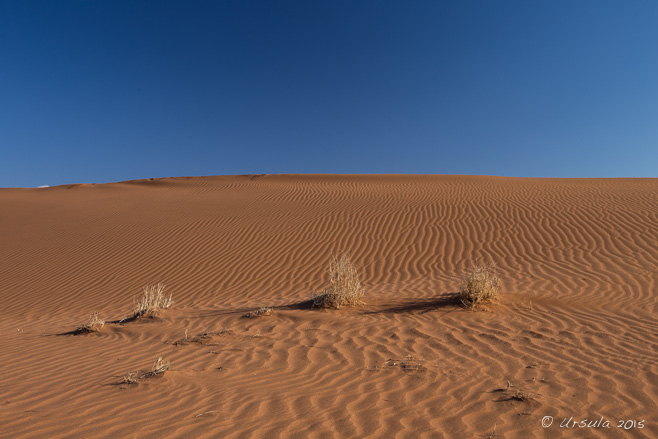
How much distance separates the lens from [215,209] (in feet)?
54.1

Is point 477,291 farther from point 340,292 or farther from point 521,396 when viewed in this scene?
point 521,396

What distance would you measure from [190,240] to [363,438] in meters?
11.1

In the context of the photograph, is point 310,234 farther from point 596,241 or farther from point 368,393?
point 368,393

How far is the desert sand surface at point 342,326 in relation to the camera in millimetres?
2666

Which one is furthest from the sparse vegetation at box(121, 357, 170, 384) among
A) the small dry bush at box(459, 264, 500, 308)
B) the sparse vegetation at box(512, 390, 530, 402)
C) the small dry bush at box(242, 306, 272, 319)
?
the small dry bush at box(459, 264, 500, 308)

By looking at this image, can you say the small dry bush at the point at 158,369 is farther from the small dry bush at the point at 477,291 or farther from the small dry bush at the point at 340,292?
the small dry bush at the point at 477,291

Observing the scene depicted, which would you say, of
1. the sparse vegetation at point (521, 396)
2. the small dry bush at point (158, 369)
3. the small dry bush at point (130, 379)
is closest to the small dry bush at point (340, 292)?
the small dry bush at point (158, 369)

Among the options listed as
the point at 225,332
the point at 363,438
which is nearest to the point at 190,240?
the point at 225,332

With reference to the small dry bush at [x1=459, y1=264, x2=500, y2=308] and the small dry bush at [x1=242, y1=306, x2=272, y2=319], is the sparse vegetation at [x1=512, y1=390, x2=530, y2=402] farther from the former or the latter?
the small dry bush at [x1=242, y1=306, x2=272, y2=319]

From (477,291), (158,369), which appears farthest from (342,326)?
(158,369)

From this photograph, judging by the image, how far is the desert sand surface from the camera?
8.75ft

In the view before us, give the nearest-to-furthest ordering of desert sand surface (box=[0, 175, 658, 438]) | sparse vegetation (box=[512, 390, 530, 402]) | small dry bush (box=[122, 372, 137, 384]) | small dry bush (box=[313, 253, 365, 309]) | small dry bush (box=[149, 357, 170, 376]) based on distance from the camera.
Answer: desert sand surface (box=[0, 175, 658, 438])
sparse vegetation (box=[512, 390, 530, 402])
small dry bush (box=[122, 372, 137, 384])
small dry bush (box=[149, 357, 170, 376])
small dry bush (box=[313, 253, 365, 309])

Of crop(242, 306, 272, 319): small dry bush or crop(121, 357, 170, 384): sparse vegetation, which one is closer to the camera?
crop(121, 357, 170, 384): sparse vegetation

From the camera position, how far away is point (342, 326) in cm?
512
